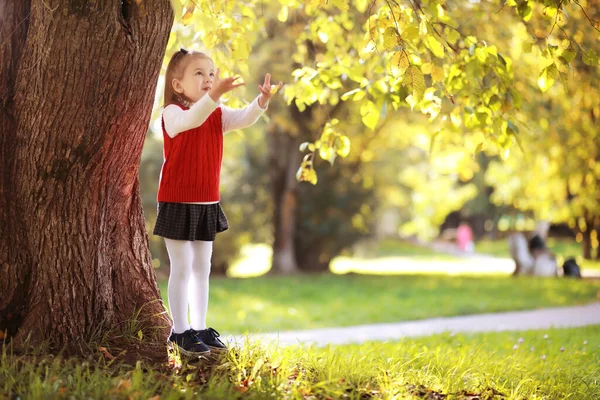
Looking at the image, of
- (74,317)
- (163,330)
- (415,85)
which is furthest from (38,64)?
(415,85)

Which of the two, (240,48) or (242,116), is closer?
(242,116)

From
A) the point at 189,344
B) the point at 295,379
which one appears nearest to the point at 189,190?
the point at 189,344

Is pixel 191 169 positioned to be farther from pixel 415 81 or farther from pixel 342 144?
pixel 342 144

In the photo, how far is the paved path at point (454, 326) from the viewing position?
779cm

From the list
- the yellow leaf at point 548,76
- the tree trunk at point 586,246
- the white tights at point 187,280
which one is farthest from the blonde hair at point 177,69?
the tree trunk at point 586,246

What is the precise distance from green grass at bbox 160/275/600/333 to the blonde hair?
Answer: 4370 mm

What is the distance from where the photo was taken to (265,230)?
16094mm

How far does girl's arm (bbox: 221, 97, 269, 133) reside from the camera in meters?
4.08

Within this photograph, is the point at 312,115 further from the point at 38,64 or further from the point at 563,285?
the point at 38,64

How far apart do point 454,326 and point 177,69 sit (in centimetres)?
570

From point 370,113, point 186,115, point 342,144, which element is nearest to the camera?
point 186,115

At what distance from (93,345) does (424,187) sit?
24.0 meters

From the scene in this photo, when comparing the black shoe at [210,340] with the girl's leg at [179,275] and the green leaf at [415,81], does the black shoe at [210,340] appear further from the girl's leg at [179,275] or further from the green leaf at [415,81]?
the green leaf at [415,81]

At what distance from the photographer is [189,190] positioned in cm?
397
